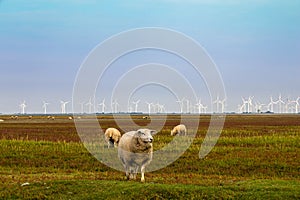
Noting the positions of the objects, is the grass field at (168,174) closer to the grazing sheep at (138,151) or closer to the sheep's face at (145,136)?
the grazing sheep at (138,151)

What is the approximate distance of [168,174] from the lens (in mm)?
21219

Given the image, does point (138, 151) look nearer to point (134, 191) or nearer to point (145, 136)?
point (145, 136)

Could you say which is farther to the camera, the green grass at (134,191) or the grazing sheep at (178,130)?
the grazing sheep at (178,130)

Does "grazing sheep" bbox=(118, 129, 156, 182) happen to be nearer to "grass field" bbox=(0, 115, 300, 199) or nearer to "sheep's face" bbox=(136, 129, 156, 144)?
"sheep's face" bbox=(136, 129, 156, 144)

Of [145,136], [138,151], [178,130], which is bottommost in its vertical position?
[138,151]

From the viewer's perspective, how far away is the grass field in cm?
1491

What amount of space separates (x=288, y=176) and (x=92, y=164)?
914cm

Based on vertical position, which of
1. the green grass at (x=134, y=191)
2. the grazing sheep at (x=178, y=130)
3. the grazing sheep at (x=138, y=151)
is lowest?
the green grass at (x=134, y=191)

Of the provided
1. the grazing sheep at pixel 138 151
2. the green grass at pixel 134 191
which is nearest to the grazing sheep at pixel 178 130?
the grazing sheep at pixel 138 151

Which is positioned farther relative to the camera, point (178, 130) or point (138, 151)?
point (178, 130)

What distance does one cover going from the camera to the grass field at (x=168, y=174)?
14.9 m

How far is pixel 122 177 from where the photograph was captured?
61.7 feet

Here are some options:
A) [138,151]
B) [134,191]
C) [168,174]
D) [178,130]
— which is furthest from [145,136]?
[178,130]

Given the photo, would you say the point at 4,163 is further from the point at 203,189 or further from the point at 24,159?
the point at 203,189
